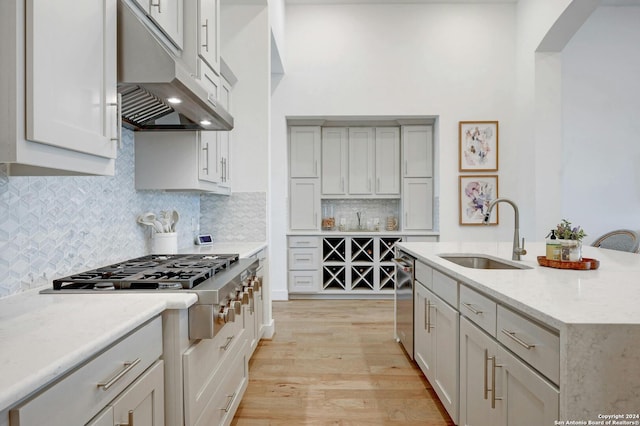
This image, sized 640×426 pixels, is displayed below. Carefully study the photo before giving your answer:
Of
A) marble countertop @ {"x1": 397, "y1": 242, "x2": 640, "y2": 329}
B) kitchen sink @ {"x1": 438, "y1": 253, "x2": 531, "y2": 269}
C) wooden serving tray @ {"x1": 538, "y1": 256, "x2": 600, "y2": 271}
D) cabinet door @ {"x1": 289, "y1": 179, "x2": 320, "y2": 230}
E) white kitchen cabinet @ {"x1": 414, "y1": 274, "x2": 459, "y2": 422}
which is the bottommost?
white kitchen cabinet @ {"x1": 414, "y1": 274, "x2": 459, "y2": 422}

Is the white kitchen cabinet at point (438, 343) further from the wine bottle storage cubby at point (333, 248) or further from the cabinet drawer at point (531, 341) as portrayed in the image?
the wine bottle storage cubby at point (333, 248)

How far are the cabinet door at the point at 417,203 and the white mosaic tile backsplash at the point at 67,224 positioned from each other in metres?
3.52

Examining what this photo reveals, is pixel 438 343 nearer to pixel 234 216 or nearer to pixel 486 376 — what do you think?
pixel 486 376

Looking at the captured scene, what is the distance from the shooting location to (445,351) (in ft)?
7.16

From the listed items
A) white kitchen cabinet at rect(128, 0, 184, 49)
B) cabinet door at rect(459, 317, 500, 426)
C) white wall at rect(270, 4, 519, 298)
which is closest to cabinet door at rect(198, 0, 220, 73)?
white kitchen cabinet at rect(128, 0, 184, 49)

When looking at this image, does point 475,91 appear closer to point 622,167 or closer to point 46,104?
point 622,167

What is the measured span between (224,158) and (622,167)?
518cm

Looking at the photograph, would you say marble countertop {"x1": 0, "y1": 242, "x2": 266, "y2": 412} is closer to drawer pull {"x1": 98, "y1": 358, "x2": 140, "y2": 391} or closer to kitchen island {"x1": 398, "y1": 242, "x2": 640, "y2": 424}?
drawer pull {"x1": 98, "y1": 358, "x2": 140, "y2": 391}

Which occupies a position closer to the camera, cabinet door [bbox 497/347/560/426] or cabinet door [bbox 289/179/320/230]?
cabinet door [bbox 497/347/560/426]

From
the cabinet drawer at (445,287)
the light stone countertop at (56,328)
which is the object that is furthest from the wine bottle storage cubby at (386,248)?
the light stone countertop at (56,328)

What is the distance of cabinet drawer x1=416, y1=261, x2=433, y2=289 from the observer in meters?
2.50

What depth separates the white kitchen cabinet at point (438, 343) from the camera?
2.03 meters

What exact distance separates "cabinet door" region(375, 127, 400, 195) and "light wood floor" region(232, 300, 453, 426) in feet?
6.47

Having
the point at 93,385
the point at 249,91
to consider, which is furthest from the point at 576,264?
A: the point at 249,91
